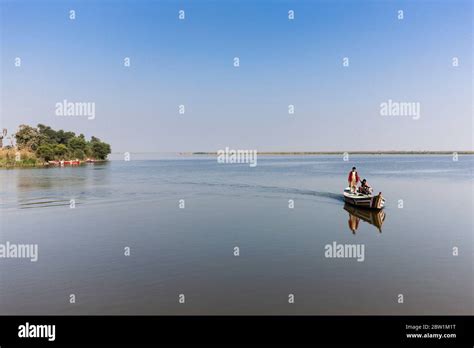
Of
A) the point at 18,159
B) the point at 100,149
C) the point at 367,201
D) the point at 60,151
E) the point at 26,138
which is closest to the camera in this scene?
the point at 367,201

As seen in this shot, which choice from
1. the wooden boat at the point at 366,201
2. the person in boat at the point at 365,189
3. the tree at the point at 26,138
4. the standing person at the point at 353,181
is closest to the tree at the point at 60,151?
the tree at the point at 26,138

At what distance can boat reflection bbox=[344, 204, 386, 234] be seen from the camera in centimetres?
2248

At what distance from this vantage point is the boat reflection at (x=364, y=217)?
885 inches

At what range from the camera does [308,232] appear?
20578 millimetres

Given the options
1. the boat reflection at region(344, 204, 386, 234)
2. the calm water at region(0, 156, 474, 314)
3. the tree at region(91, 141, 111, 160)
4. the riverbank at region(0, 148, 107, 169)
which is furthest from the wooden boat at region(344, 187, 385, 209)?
the tree at region(91, 141, 111, 160)

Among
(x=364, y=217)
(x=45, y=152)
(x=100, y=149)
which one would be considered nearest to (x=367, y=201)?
(x=364, y=217)

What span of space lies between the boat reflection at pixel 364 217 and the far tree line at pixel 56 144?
86308 mm

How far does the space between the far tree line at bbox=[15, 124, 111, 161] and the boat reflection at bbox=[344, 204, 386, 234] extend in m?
86.3

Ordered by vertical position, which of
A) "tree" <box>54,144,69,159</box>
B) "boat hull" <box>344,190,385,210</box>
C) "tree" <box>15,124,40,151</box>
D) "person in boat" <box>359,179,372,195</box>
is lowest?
"boat hull" <box>344,190,385,210</box>

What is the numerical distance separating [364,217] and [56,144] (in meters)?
103

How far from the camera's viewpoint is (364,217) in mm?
25219

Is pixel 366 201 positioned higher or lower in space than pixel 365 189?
lower

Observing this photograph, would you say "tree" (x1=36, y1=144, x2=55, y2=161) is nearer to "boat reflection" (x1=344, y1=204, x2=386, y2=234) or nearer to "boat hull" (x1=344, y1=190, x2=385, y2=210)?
"boat hull" (x1=344, y1=190, x2=385, y2=210)

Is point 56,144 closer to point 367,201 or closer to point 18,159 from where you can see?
point 18,159
